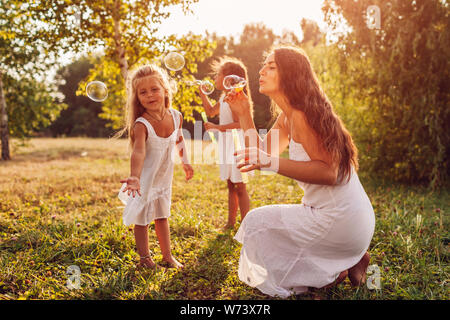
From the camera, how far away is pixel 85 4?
5.93m

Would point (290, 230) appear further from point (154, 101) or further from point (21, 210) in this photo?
point (21, 210)

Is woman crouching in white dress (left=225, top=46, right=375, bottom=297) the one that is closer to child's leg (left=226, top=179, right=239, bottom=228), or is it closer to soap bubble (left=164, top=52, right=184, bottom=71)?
child's leg (left=226, top=179, right=239, bottom=228)

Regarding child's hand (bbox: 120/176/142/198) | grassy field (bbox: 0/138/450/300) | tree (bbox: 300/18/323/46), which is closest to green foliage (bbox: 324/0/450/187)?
grassy field (bbox: 0/138/450/300)

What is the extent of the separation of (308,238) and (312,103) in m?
0.87

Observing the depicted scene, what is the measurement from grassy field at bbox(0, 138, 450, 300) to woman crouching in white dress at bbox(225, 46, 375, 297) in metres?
0.22

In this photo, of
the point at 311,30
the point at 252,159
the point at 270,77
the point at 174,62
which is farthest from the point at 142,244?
the point at 311,30

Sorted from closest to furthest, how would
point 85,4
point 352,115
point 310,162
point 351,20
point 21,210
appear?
point 310,162
point 21,210
point 85,4
point 351,20
point 352,115

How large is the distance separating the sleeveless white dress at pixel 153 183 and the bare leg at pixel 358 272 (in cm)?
152

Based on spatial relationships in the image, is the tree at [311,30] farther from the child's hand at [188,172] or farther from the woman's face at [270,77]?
the woman's face at [270,77]

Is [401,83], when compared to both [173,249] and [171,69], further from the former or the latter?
[173,249]

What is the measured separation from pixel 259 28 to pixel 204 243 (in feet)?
113

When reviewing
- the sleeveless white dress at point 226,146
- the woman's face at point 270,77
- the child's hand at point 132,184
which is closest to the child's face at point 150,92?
the child's hand at point 132,184

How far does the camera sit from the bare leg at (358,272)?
245 centimetres
